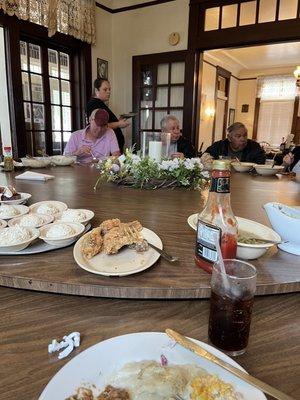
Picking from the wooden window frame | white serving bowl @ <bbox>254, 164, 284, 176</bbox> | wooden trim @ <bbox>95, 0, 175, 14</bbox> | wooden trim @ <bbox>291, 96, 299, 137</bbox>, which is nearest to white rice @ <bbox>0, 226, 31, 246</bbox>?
white serving bowl @ <bbox>254, 164, 284, 176</bbox>

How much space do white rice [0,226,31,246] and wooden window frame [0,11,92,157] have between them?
3181 mm

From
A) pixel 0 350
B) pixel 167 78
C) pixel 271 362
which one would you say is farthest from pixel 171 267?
pixel 167 78

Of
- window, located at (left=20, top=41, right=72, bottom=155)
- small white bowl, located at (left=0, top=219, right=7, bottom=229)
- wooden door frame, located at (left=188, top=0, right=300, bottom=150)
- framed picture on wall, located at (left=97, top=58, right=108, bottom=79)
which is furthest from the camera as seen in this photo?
framed picture on wall, located at (left=97, top=58, right=108, bottom=79)

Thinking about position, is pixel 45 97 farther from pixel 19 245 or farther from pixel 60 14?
pixel 19 245

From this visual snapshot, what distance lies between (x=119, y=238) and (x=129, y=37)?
478 cm

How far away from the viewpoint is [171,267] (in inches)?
29.7

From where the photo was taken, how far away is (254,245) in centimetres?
73

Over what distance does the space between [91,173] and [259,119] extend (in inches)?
314

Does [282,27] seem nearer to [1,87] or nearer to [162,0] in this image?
[162,0]

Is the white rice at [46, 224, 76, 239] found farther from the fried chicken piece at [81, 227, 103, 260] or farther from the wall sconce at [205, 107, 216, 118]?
the wall sconce at [205, 107, 216, 118]

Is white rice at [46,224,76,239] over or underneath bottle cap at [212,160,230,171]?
underneath

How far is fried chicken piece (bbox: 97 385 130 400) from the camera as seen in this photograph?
0.44 meters

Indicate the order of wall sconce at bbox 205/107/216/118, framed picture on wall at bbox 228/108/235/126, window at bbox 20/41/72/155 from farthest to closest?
framed picture on wall at bbox 228/108/235/126, wall sconce at bbox 205/107/216/118, window at bbox 20/41/72/155

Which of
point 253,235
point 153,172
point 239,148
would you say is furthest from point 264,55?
point 253,235
